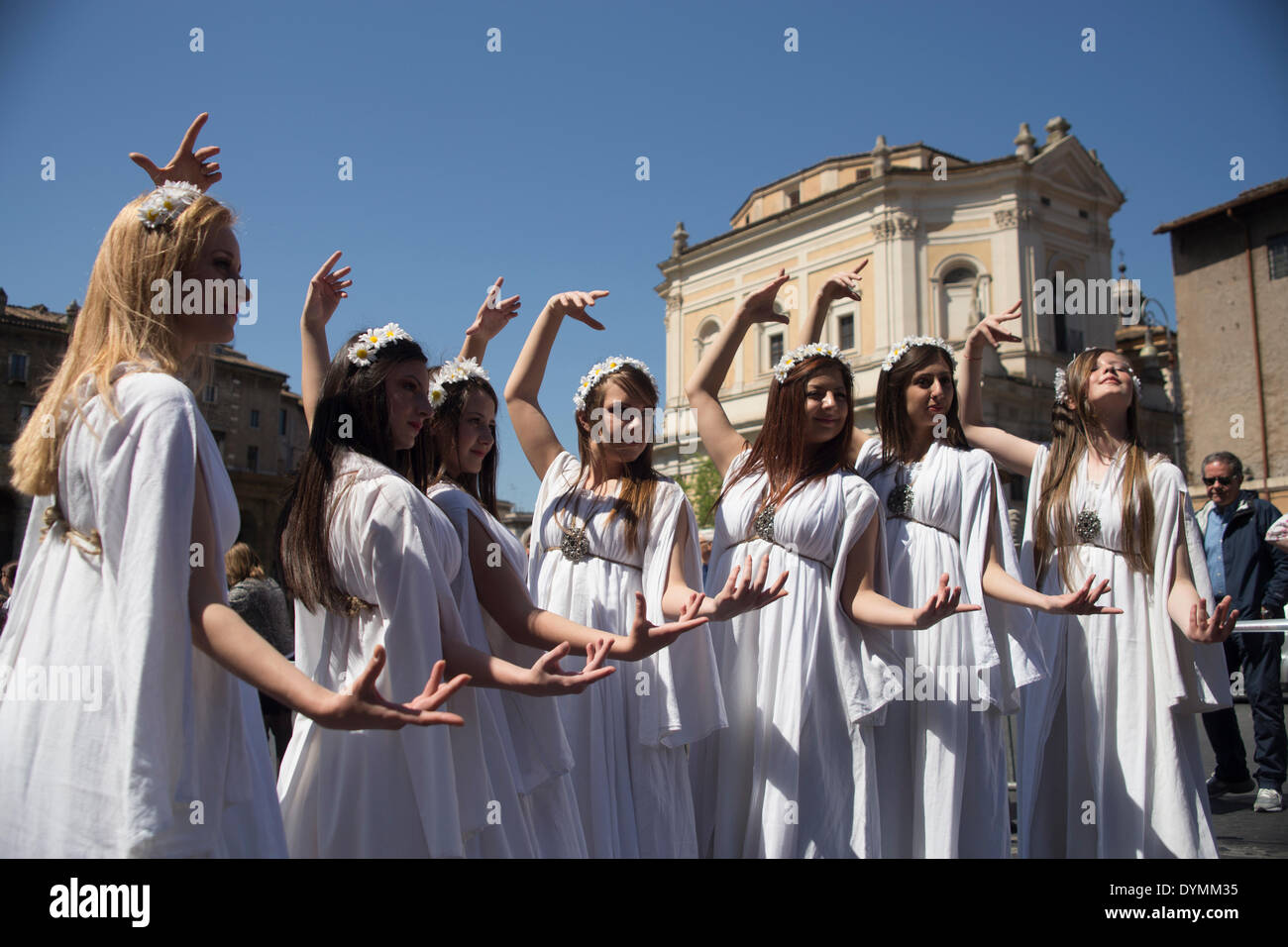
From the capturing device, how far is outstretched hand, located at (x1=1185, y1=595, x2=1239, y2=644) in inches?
161

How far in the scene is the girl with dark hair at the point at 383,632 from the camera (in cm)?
291

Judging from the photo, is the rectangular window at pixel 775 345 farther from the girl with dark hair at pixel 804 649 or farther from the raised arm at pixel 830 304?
the girl with dark hair at pixel 804 649

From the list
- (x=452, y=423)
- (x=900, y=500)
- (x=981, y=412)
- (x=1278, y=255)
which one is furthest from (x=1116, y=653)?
(x=1278, y=255)

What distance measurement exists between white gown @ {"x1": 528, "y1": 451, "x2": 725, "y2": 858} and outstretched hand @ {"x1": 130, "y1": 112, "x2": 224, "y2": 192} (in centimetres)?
205

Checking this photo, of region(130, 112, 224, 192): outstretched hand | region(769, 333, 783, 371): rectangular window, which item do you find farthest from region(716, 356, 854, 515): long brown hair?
region(769, 333, 783, 371): rectangular window

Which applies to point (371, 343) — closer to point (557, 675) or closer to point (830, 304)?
point (557, 675)

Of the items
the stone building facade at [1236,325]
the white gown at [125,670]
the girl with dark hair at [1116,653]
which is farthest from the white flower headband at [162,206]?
the stone building facade at [1236,325]

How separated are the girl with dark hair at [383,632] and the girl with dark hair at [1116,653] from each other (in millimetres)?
2792

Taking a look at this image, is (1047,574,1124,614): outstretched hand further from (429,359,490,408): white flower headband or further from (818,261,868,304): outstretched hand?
(429,359,490,408): white flower headband

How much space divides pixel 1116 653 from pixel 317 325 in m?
3.89

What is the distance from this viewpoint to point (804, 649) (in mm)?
4344

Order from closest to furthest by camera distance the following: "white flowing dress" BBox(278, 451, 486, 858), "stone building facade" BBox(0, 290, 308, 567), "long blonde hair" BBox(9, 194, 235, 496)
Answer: "long blonde hair" BBox(9, 194, 235, 496), "white flowing dress" BBox(278, 451, 486, 858), "stone building facade" BBox(0, 290, 308, 567)
